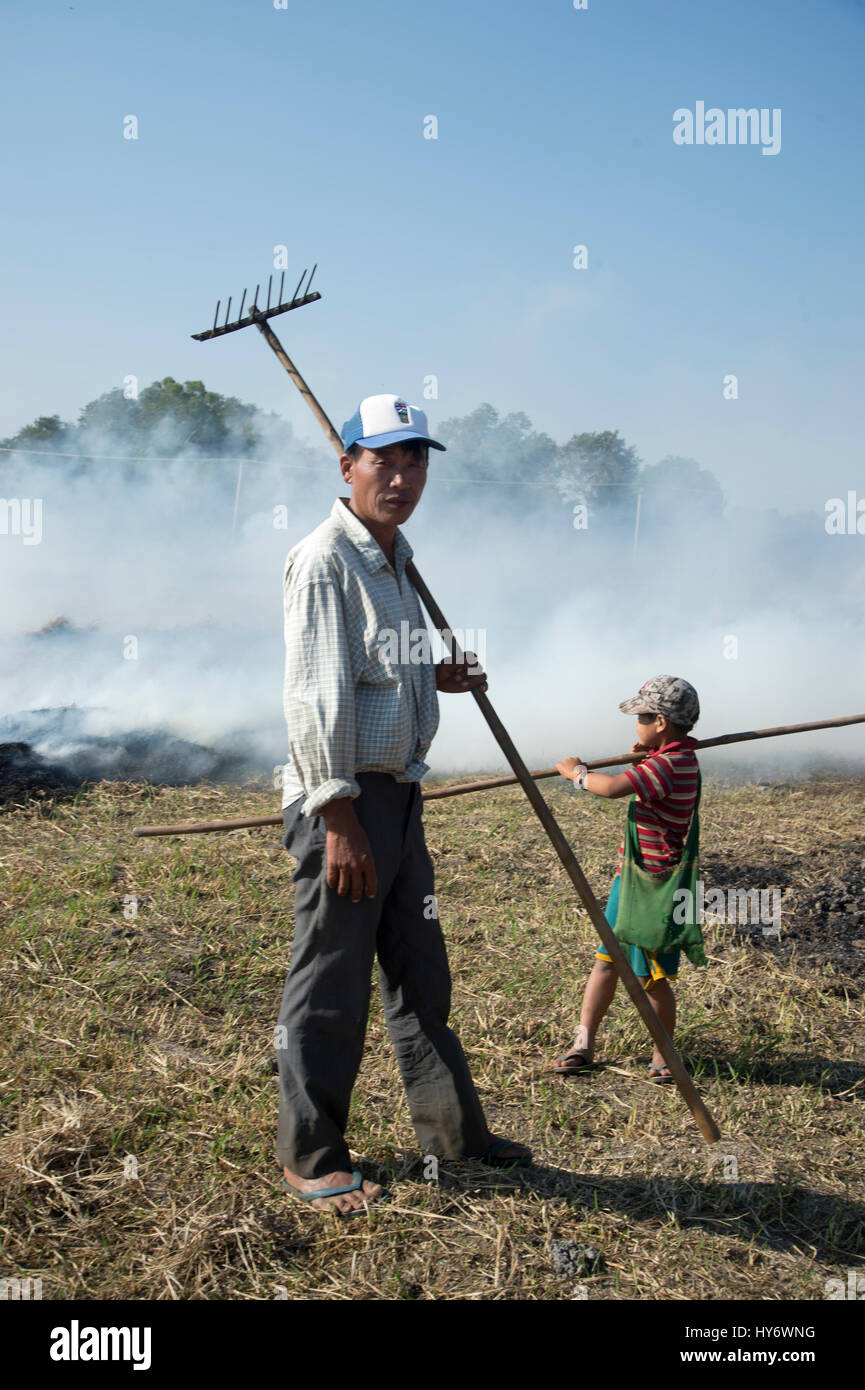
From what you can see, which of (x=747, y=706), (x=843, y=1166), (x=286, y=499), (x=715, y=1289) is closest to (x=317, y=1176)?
(x=715, y=1289)

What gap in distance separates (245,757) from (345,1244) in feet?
19.2

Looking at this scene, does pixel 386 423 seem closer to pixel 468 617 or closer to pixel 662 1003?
pixel 662 1003

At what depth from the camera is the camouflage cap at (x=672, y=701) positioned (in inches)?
135

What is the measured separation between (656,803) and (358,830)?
4.27 feet

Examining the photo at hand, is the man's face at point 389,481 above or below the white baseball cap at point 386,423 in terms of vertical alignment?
below

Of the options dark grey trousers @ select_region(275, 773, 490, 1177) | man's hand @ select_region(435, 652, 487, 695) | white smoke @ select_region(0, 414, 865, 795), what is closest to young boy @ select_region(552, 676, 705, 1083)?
man's hand @ select_region(435, 652, 487, 695)

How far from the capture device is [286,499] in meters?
14.0

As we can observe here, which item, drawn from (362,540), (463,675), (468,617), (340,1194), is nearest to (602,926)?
(463,675)

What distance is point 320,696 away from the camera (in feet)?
8.32

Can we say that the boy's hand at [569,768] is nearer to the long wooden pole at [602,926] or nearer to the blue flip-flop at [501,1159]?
the long wooden pole at [602,926]

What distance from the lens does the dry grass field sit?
Answer: 98.1 inches

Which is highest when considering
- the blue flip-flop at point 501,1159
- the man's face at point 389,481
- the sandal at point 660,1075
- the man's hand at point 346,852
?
the man's face at point 389,481

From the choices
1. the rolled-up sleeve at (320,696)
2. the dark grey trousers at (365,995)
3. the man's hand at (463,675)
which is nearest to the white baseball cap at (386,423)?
the rolled-up sleeve at (320,696)

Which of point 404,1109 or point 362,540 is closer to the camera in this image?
point 362,540
